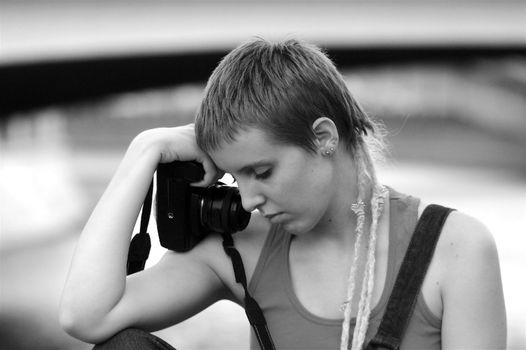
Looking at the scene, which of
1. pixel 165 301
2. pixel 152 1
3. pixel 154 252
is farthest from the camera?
pixel 152 1

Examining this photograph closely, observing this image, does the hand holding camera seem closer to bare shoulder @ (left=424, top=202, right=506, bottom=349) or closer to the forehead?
the forehead

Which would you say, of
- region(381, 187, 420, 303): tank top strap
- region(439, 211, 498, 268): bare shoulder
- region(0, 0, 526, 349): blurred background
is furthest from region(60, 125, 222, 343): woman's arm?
region(0, 0, 526, 349): blurred background

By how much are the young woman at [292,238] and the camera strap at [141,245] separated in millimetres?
48

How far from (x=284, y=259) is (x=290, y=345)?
17 cm

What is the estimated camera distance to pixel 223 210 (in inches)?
71.4

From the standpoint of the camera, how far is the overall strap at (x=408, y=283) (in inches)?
65.3

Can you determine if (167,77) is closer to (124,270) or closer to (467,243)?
(124,270)

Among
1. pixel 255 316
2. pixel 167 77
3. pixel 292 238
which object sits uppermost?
pixel 292 238

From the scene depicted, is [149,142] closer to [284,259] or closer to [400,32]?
[284,259]

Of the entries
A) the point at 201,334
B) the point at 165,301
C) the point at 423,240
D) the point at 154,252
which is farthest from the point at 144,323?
the point at 154,252

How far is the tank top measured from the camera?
5.49ft

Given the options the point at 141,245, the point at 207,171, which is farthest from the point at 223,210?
the point at 141,245

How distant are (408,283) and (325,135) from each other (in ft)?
0.98

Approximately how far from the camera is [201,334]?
15.9 ft
